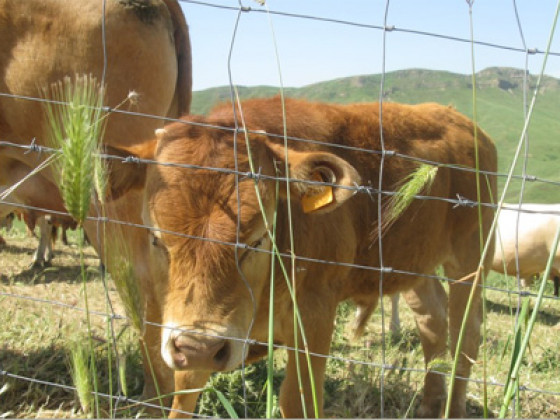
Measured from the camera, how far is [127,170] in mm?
3152

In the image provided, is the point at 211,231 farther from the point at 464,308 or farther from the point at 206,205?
the point at 464,308

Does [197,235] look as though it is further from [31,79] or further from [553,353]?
[553,353]

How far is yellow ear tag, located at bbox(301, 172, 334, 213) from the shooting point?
292cm

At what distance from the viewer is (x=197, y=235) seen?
285 cm

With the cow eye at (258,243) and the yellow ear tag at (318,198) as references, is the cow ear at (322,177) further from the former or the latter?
the cow eye at (258,243)

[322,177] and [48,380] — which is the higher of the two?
[322,177]

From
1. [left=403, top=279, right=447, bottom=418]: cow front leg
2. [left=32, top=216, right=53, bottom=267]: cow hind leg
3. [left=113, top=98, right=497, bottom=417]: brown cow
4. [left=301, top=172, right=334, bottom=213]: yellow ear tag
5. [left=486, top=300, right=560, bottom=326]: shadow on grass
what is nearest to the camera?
[left=113, top=98, right=497, bottom=417]: brown cow

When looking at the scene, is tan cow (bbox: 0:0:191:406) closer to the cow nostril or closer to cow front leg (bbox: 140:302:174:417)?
cow front leg (bbox: 140:302:174:417)

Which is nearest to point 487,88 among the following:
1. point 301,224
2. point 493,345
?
point 493,345

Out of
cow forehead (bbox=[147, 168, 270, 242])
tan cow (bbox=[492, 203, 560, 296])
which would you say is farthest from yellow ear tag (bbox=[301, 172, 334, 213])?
tan cow (bbox=[492, 203, 560, 296])

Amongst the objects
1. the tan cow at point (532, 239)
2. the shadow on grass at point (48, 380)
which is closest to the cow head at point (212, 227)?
the shadow on grass at point (48, 380)

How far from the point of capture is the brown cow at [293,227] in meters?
2.81

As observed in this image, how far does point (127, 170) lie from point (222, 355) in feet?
3.32

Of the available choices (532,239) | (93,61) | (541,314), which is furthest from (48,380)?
(532,239)
